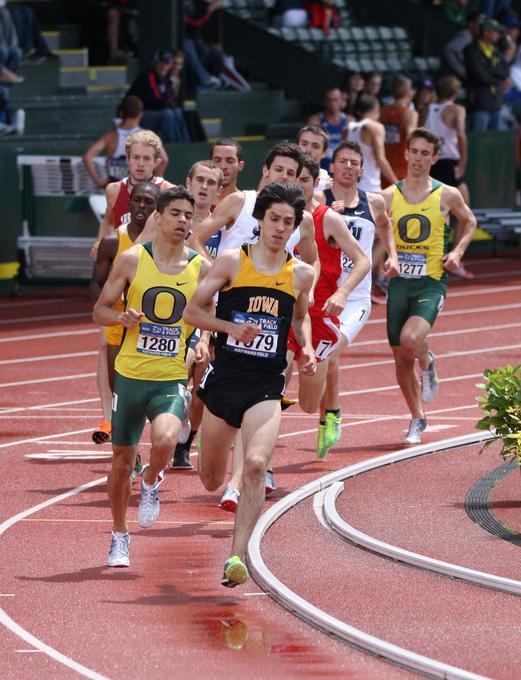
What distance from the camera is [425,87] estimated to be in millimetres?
25078

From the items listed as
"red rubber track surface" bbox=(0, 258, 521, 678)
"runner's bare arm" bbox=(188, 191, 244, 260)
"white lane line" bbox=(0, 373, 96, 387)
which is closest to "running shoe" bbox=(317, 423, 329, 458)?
"red rubber track surface" bbox=(0, 258, 521, 678)

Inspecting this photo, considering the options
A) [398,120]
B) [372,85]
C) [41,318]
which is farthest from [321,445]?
[372,85]

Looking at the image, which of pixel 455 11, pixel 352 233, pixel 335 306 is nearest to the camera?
pixel 335 306

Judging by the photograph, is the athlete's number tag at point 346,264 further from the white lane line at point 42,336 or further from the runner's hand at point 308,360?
the white lane line at point 42,336

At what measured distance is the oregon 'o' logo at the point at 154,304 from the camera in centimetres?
921

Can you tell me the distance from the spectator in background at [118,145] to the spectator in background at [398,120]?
3484 millimetres

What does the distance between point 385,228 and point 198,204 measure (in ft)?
5.17

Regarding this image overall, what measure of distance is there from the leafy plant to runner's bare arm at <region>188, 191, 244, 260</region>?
1.88 meters

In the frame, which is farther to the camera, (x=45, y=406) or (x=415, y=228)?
(x=45, y=406)

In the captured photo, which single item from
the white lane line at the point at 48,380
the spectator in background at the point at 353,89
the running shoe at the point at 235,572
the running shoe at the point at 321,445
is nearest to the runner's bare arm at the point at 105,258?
the running shoe at the point at 321,445

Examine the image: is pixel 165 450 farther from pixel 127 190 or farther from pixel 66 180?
pixel 66 180

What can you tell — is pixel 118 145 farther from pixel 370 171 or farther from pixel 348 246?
pixel 348 246

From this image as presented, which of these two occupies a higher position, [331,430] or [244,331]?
[244,331]

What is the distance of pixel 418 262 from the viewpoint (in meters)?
13.2
